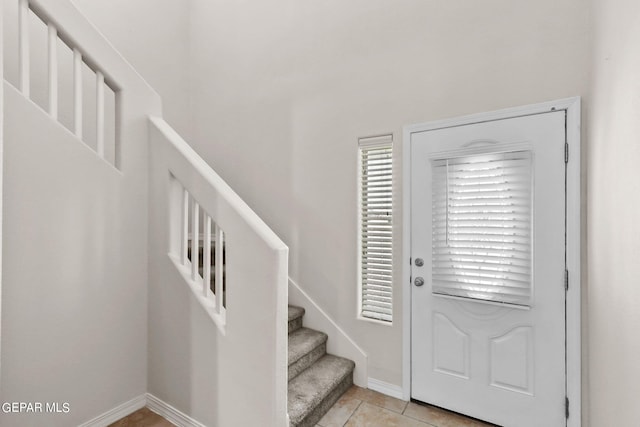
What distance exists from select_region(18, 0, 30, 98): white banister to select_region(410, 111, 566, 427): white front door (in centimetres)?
231

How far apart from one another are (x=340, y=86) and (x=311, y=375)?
2235 millimetres

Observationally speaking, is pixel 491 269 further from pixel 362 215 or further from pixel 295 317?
pixel 295 317

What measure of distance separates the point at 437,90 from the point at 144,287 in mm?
2428

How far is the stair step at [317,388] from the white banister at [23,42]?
2.29m

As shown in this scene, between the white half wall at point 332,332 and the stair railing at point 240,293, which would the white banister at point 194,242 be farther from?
the white half wall at point 332,332

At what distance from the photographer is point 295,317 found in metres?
2.56

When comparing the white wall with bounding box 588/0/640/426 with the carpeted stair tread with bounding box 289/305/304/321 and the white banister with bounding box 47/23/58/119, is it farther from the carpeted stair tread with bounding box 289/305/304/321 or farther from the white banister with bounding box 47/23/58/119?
the white banister with bounding box 47/23/58/119

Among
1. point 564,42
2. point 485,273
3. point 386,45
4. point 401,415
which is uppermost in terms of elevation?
point 386,45

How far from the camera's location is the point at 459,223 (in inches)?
81.1

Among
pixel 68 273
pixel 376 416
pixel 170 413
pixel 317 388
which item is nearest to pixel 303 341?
pixel 317 388

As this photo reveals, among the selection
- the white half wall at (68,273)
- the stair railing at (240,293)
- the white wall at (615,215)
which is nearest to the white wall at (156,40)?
the white half wall at (68,273)

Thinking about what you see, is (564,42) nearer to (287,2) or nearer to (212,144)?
(287,2)

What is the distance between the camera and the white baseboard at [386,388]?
2.27 metres

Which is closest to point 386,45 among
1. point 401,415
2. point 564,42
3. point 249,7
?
point 564,42
